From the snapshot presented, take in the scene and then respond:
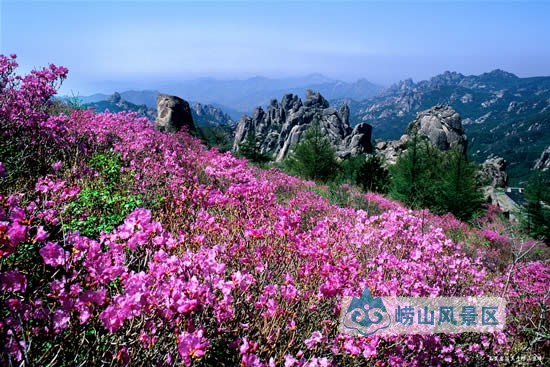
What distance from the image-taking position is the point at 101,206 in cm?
404

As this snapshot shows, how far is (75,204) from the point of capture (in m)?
3.53

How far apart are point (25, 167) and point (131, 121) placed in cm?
445

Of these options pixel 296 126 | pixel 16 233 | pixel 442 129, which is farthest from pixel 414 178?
pixel 296 126

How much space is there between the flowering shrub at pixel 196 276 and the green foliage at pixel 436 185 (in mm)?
10040

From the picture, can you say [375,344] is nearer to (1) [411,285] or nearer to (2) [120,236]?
(1) [411,285]

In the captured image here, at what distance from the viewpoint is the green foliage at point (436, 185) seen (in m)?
15.7

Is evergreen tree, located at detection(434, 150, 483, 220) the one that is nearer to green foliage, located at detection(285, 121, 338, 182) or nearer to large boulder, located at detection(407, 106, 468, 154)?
green foliage, located at detection(285, 121, 338, 182)

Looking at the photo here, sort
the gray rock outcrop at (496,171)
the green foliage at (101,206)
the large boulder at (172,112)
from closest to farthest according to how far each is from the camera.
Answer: the green foliage at (101,206) → the large boulder at (172,112) → the gray rock outcrop at (496,171)

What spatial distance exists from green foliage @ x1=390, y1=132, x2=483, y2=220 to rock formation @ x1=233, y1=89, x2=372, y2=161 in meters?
28.1

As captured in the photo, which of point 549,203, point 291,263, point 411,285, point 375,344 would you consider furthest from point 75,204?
point 549,203

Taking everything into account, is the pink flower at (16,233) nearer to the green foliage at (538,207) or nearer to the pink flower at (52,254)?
the pink flower at (52,254)

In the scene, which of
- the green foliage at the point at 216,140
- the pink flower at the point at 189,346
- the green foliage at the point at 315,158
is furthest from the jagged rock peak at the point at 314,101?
the pink flower at the point at 189,346

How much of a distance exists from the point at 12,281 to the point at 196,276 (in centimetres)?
96

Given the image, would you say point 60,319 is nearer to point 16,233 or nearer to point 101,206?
point 16,233
